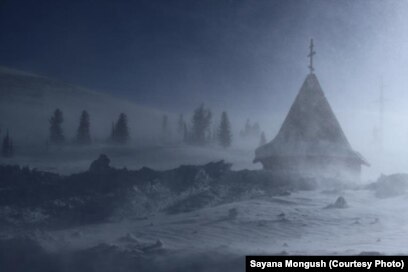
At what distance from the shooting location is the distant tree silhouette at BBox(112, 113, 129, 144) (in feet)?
39.9

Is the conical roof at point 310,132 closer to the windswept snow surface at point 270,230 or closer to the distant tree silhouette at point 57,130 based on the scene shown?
the windswept snow surface at point 270,230

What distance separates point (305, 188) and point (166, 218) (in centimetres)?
376

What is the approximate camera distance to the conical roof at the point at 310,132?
13.1 m

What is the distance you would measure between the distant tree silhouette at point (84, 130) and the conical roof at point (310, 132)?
4.66 metres

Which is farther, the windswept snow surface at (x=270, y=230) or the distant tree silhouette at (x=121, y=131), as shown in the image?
the distant tree silhouette at (x=121, y=131)

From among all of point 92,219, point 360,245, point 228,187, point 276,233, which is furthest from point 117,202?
point 360,245

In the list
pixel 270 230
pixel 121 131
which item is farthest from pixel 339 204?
pixel 121 131
